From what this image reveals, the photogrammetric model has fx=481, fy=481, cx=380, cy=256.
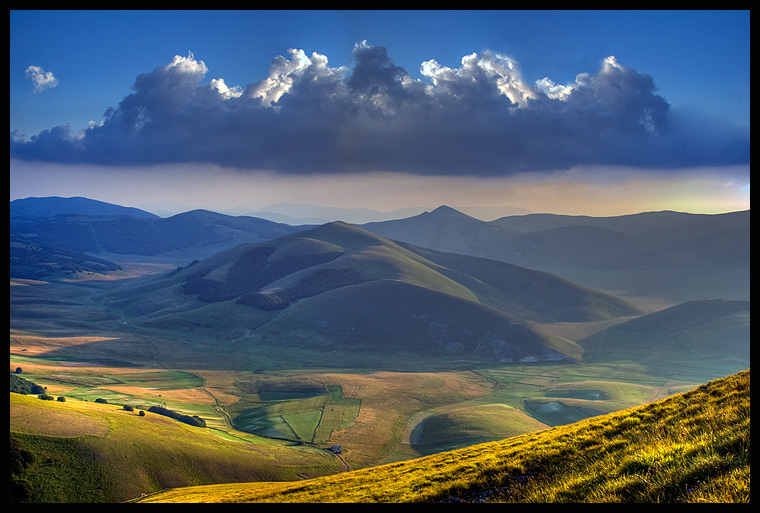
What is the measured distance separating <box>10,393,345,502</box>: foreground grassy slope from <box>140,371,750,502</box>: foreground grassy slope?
48325 millimetres

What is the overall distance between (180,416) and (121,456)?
4321 cm

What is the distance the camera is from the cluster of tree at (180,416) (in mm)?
114438

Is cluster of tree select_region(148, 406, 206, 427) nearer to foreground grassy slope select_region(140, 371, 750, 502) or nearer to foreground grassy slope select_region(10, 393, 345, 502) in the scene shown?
foreground grassy slope select_region(10, 393, 345, 502)

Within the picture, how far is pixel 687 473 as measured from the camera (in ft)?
45.5

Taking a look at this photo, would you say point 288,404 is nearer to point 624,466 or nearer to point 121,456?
point 121,456

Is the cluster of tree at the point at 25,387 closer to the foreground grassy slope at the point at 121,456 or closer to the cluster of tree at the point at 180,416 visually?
the cluster of tree at the point at 180,416

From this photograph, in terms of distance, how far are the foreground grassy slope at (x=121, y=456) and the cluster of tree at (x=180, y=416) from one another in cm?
1177

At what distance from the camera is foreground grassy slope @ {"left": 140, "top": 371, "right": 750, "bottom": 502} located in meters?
13.8

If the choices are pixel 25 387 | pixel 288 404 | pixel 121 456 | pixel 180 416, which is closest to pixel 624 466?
pixel 121 456

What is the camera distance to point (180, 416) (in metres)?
117
